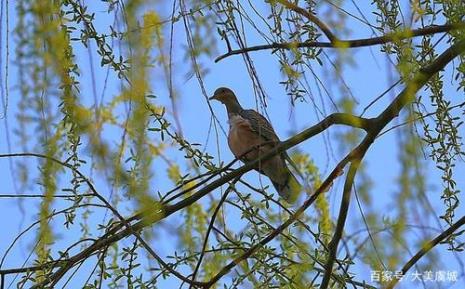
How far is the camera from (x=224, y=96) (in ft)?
12.3

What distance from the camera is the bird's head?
3752 millimetres

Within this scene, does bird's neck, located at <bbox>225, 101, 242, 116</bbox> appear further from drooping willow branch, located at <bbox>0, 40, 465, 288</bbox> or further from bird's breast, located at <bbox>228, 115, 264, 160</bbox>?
drooping willow branch, located at <bbox>0, 40, 465, 288</bbox>

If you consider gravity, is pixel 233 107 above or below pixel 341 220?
above

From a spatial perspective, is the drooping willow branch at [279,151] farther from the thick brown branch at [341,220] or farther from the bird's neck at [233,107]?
the bird's neck at [233,107]

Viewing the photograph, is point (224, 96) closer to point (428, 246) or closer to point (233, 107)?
point (233, 107)

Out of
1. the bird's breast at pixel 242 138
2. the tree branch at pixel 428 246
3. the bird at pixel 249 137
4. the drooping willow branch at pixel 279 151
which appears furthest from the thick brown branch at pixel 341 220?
the bird's breast at pixel 242 138

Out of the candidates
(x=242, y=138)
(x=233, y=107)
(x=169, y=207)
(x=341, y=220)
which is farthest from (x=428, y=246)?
(x=233, y=107)

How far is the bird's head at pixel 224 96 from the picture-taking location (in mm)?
3752

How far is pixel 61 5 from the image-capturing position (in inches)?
57.6

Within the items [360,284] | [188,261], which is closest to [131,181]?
[188,261]

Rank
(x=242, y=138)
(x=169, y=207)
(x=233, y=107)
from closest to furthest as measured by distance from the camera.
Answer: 1. (x=169, y=207)
2. (x=242, y=138)
3. (x=233, y=107)

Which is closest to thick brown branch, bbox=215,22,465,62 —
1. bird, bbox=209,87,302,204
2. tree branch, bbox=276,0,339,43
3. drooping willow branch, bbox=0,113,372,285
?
tree branch, bbox=276,0,339,43

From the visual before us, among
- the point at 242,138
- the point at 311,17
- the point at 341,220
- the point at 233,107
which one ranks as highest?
the point at 233,107

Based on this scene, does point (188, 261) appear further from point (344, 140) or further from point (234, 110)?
point (234, 110)
